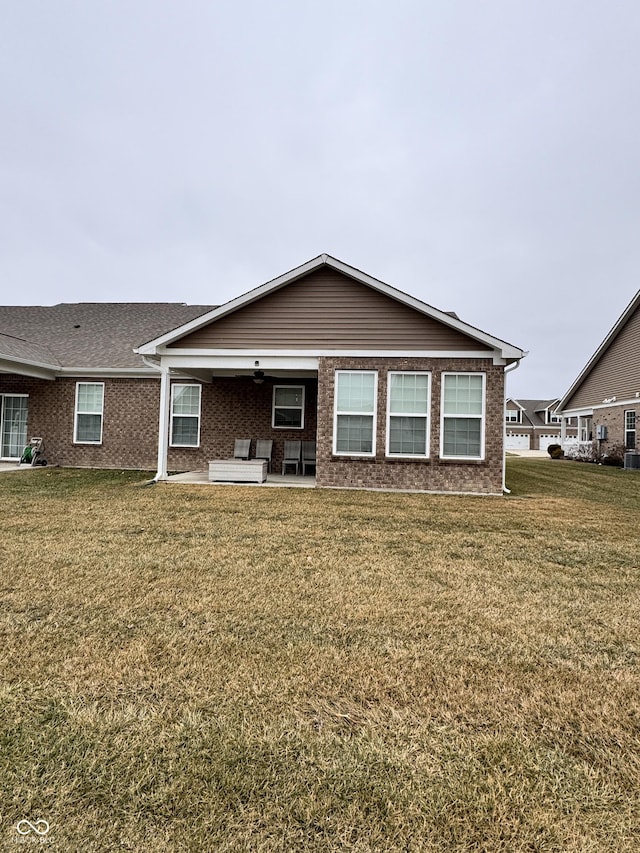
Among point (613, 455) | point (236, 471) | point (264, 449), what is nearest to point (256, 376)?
point (264, 449)

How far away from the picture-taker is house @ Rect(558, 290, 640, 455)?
2038 cm

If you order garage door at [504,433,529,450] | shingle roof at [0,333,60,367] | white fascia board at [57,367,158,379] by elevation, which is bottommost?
garage door at [504,433,529,450]

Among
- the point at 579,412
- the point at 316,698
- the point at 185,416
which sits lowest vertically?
the point at 316,698

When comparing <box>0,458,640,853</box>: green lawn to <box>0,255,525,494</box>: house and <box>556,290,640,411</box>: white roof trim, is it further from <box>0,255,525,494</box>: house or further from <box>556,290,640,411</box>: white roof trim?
<box>556,290,640,411</box>: white roof trim

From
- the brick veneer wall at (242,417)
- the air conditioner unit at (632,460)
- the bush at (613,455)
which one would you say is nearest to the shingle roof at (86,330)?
the brick veneer wall at (242,417)

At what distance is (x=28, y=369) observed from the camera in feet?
42.9

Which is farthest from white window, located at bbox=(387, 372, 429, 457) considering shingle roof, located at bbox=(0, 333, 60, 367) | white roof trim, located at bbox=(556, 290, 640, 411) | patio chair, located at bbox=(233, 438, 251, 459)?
white roof trim, located at bbox=(556, 290, 640, 411)

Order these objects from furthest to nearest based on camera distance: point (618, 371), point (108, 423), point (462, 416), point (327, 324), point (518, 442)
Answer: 1. point (518, 442)
2. point (618, 371)
3. point (108, 423)
4. point (327, 324)
5. point (462, 416)

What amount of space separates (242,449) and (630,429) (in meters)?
18.2

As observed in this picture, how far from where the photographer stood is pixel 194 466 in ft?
44.6

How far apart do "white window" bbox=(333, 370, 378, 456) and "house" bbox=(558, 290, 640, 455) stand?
16032mm

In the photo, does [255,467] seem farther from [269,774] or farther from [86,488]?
[269,774]

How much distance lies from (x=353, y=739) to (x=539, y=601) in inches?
98.4

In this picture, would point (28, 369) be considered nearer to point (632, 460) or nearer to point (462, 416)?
point (462, 416)
